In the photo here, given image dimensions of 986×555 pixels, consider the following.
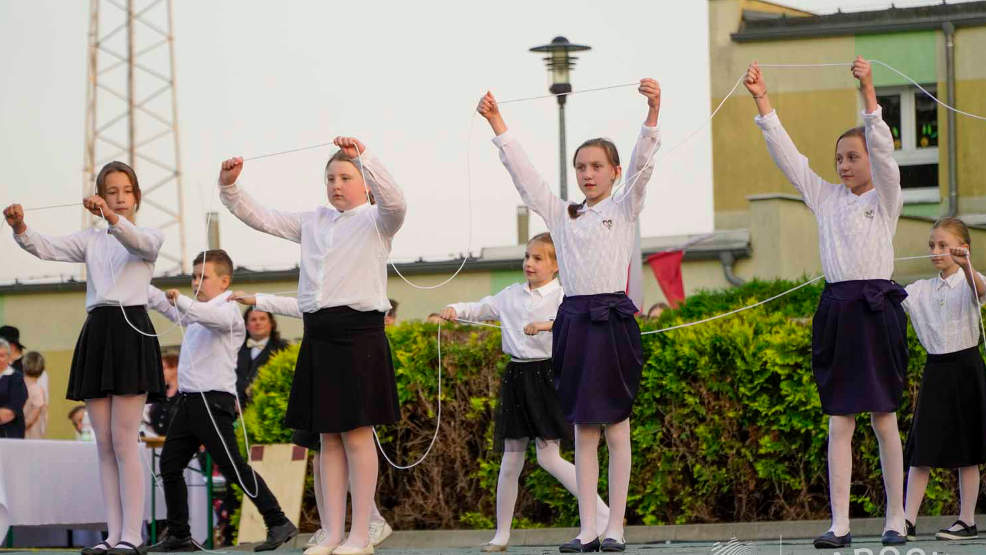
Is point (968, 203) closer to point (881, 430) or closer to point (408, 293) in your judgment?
point (408, 293)

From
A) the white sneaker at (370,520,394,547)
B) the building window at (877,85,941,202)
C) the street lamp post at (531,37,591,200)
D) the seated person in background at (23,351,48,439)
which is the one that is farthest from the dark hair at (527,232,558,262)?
the building window at (877,85,941,202)

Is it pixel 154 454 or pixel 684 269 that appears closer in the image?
pixel 154 454

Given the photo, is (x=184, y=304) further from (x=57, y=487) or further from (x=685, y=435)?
(x=685, y=435)

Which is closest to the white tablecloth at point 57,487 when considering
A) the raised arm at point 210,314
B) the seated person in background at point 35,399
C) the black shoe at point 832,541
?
the seated person in background at point 35,399

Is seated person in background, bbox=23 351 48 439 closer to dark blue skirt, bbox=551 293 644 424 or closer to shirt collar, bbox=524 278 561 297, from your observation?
shirt collar, bbox=524 278 561 297

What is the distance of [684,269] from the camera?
2062 cm

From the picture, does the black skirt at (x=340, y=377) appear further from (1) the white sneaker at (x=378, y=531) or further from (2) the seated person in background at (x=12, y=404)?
(2) the seated person in background at (x=12, y=404)

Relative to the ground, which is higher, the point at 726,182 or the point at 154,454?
the point at 726,182

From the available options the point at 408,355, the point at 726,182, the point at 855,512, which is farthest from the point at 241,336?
the point at 726,182

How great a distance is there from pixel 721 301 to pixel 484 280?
9967 millimetres

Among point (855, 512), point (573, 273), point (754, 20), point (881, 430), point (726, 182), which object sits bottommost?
point (855, 512)

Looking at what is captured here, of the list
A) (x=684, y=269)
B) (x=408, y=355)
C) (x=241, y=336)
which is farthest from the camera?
(x=684, y=269)

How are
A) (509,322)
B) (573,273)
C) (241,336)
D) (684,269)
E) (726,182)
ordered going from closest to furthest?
(573,273) → (509,322) → (241,336) → (684,269) → (726,182)

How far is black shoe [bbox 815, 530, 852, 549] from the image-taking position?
681 cm
